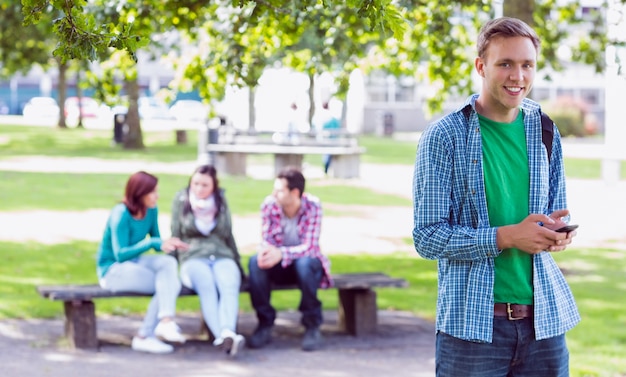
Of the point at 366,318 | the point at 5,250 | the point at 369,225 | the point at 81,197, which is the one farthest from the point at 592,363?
the point at 81,197

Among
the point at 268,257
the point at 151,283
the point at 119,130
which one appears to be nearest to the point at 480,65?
the point at 268,257

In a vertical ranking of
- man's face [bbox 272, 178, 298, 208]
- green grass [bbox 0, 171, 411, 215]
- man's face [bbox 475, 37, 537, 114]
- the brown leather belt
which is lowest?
green grass [bbox 0, 171, 411, 215]

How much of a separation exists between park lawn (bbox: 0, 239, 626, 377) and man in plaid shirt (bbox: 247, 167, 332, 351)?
149cm

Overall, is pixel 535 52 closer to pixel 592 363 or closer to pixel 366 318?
pixel 592 363

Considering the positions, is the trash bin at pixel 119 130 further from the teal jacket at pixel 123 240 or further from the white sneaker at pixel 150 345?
the white sneaker at pixel 150 345

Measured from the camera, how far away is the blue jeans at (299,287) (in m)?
8.24

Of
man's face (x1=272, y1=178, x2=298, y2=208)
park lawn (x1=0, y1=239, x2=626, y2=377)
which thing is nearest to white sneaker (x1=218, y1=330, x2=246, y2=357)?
man's face (x1=272, y1=178, x2=298, y2=208)

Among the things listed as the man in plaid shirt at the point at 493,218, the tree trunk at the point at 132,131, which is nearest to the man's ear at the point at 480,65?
the man in plaid shirt at the point at 493,218

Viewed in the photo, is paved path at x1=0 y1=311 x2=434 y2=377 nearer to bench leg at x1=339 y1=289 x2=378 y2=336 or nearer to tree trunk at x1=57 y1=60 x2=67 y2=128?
bench leg at x1=339 y1=289 x2=378 y2=336

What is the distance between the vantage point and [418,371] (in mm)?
7430

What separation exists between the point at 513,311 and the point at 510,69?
0.76 m

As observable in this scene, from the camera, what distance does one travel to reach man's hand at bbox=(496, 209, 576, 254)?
133 inches

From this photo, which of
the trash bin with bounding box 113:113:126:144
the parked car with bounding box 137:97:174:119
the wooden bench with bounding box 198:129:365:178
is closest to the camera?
the wooden bench with bounding box 198:129:365:178

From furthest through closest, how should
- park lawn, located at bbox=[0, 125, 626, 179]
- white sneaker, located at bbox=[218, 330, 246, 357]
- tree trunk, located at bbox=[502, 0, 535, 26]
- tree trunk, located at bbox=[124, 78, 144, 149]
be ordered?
tree trunk, located at bbox=[124, 78, 144, 149]
park lawn, located at bbox=[0, 125, 626, 179]
tree trunk, located at bbox=[502, 0, 535, 26]
white sneaker, located at bbox=[218, 330, 246, 357]
